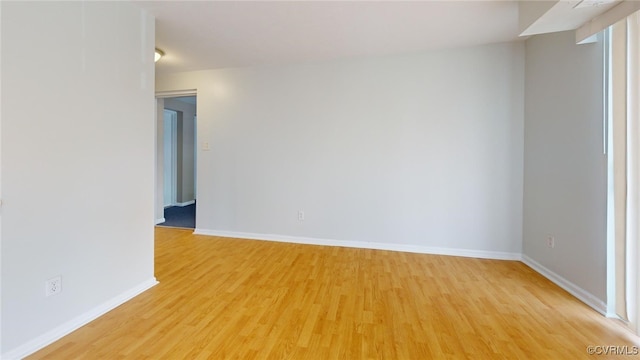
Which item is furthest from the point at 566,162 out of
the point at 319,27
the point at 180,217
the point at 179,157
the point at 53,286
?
the point at 179,157

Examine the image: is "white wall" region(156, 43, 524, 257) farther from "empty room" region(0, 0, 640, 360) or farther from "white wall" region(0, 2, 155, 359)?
"white wall" region(0, 2, 155, 359)

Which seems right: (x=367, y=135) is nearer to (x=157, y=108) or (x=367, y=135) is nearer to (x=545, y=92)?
(x=545, y=92)

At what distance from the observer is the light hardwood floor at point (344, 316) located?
1.56 meters

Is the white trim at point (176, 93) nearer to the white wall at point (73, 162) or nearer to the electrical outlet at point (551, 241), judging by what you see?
the white wall at point (73, 162)

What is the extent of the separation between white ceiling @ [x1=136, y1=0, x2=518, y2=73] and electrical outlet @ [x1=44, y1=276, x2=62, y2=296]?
6.94ft

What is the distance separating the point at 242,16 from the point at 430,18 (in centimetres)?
168

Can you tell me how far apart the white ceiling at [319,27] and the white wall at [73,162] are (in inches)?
19.0

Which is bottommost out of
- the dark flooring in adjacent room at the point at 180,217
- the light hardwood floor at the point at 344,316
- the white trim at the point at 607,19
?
the light hardwood floor at the point at 344,316

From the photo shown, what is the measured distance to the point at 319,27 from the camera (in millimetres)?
2596

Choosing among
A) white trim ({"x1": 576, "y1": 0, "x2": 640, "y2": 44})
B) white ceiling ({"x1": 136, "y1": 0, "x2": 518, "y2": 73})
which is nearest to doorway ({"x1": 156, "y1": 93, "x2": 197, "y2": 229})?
white ceiling ({"x1": 136, "y1": 0, "x2": 518, "y2": 73})

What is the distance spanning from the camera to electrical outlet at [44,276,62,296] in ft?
5.29

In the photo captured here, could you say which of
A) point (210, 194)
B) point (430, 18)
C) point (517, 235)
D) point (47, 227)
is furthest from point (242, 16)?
point (517, 235)

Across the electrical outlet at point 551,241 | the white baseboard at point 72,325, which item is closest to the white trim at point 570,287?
the electrical outlet at point 551,241

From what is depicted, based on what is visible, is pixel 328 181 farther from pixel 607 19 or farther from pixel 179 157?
pixel 179 157
